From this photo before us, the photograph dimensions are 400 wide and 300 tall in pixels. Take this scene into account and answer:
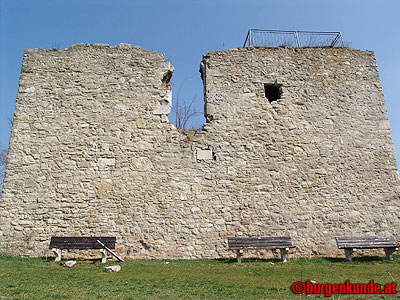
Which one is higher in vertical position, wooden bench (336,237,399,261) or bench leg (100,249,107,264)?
wooden bench (336,237,399,261)

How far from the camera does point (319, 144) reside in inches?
317

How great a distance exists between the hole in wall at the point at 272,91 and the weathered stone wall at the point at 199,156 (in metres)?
0.15

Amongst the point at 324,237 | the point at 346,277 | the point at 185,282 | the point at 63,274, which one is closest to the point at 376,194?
the point at 324,237

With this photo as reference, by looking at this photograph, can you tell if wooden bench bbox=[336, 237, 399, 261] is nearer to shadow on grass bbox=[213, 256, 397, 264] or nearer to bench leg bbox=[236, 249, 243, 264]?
shadow on grass bbox=[213, 256, 397, 264]

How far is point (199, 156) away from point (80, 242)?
3188 millimetres

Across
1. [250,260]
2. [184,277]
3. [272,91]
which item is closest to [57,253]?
[184,277]

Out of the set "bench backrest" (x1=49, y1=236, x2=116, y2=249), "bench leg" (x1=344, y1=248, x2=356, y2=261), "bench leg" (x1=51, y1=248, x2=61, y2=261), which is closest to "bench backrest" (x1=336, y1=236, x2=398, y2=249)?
"bench leg" (x1=344, y1=248, x2=356, y2=261)

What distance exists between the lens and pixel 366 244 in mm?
6922

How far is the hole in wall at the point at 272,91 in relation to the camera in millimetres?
8508

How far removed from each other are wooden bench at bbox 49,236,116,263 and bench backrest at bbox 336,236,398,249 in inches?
193

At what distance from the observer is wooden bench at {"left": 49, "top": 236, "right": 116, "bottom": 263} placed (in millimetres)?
6508

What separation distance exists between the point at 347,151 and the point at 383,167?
962 millimetres

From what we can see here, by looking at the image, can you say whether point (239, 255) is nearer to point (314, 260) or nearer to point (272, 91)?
point (314, 260)

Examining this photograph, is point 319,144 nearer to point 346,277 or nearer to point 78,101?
point 346,277
